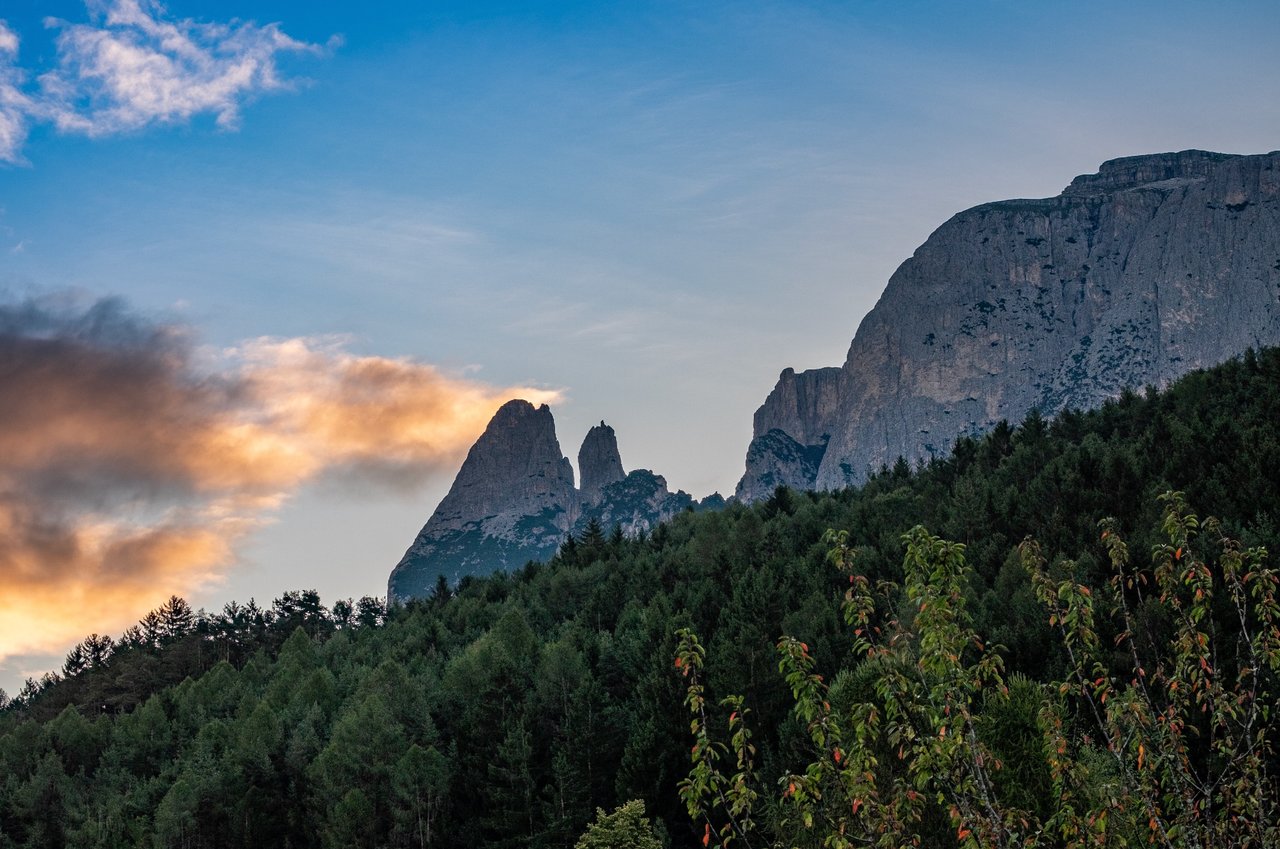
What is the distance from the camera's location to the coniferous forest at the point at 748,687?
10.1 meters

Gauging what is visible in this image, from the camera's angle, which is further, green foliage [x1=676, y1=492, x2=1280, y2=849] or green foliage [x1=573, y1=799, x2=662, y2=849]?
green foliage [x1=573, y1=799, x2=662, y2=849]

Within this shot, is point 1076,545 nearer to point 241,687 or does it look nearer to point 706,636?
point 706,636

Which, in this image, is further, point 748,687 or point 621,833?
point 748,687

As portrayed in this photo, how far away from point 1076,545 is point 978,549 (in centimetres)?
576

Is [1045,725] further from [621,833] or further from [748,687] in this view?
[748,687]

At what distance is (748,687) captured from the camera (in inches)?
2047

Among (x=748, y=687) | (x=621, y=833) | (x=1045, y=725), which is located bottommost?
(x=621, y=833)

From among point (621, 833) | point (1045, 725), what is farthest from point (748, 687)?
point (1045, 725)

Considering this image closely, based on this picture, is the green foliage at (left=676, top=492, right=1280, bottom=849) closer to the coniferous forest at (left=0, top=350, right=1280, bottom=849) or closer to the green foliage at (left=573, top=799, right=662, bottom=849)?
the coniferous forest at (left=0, top=350, right=1280, bottom=849)

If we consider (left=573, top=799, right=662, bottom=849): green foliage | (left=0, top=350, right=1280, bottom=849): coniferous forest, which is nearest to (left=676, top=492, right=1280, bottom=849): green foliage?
(left=0, top=350, right=1280, bottom=849): coniferous forest

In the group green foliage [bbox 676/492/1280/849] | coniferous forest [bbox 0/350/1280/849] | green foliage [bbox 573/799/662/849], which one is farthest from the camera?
green foliage [bbox 573/799/662/849]

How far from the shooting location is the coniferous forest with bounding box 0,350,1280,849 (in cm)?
1012

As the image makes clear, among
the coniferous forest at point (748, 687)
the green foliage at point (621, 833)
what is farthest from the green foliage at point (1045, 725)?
the green foliage at point (621, 833)

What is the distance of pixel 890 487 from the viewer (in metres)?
105
